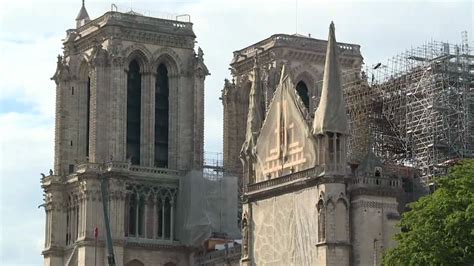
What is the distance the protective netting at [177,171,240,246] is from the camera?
106 metres

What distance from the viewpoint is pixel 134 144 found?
107812 millimetres

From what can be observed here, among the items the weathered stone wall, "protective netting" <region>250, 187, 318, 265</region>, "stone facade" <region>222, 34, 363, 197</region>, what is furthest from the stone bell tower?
the weathered stone wall

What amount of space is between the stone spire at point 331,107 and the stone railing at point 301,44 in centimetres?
3041

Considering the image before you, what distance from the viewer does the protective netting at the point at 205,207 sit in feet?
347

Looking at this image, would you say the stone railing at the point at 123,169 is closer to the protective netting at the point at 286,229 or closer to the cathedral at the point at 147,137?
the cathedral at the point at 147,137

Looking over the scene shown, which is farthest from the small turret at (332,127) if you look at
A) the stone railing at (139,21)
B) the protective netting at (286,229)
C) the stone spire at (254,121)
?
the stone railing at (139,21)

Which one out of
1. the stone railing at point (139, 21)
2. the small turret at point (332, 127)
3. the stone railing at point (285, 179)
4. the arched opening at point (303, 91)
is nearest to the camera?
the small turret at point (332, 127)

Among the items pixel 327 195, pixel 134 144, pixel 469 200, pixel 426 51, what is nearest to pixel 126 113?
pixel 134 144

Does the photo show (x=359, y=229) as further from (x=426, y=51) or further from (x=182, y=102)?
(x=182, y=102)

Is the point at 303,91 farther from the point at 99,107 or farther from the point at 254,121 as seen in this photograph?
the point at 254,121

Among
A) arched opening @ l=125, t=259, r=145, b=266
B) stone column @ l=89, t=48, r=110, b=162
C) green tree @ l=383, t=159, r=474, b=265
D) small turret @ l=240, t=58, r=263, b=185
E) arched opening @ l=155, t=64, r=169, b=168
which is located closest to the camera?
green tree @ l=383, t=159, r=474, b=265

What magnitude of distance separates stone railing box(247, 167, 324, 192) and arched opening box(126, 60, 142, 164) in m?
25.7

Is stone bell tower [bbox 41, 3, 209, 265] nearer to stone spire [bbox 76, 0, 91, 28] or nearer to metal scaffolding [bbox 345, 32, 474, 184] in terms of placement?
stone spire [bbox 76, 0, 91, 28]

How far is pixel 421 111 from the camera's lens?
82.8 meters
